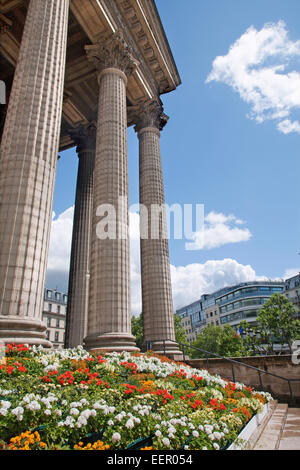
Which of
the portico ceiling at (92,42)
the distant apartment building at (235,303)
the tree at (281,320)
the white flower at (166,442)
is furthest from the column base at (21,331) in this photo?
the distant apartment building at (235,303)

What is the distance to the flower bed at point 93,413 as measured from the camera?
166 inches

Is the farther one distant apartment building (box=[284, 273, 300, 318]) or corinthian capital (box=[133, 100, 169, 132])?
distant apartment building (box=[284, 273, 300, 318])

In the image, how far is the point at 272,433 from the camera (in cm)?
690

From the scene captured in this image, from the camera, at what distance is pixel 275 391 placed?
43.1ft

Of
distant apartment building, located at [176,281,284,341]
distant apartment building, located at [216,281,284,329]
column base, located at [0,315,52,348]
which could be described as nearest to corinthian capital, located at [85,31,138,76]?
column base, located at [0,315,52,348]

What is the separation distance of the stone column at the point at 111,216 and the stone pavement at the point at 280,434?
6287 millimetres

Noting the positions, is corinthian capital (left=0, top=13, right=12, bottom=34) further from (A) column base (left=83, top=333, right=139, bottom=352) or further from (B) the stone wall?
(B) the stone wall

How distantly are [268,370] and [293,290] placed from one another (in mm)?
89259

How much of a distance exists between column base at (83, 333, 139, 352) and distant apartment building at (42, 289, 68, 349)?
65181 millimetres

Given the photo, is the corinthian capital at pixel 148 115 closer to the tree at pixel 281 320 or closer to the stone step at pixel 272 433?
the stone step at pixel 272 433

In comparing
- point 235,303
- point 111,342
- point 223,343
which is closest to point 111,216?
point 111,342

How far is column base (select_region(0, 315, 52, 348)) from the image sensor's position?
8154 millimetres

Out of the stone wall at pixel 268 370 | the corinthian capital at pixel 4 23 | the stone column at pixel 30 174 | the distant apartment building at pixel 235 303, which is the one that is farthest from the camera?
the distant apartment building at pixel 235 303

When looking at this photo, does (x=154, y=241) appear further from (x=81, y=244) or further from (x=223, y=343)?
(x=223, y=343)
